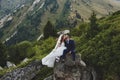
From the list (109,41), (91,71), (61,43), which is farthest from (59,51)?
(109,41)

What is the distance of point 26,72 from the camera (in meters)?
52.8

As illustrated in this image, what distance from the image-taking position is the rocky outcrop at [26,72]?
2053 inches

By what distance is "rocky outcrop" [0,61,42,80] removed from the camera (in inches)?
2053

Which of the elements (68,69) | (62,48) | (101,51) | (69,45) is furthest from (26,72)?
(69,45)

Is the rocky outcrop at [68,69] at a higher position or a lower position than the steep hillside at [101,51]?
higher

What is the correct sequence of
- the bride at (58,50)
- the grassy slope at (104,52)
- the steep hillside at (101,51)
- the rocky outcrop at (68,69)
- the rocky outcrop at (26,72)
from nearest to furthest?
the bride at (58,50) < the rocky outcrop at (68,69) < the grassy slope at (104,52) < the steep hillside at (101,51) < the rocky outcrop at (26,72)

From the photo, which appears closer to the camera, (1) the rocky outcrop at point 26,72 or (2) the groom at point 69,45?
(2) the groom at point 69,45

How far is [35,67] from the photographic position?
172 ft

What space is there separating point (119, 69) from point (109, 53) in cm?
372

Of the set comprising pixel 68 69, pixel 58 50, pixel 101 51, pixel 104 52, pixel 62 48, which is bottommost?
pixel 104 52

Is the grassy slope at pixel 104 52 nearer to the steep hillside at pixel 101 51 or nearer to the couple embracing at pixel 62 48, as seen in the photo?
the steep hillside at pixel 101 51

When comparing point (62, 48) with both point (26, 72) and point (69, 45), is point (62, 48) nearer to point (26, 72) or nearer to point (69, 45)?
point (69, 45)

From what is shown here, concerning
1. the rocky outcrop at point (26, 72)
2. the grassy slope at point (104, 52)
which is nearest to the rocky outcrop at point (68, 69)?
the grassy slope at point (104, 52)

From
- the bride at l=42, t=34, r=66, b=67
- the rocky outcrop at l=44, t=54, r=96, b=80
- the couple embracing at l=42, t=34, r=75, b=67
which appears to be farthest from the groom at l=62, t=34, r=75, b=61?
the rocky outcrop at l=44, t=54, r=96, b=80
